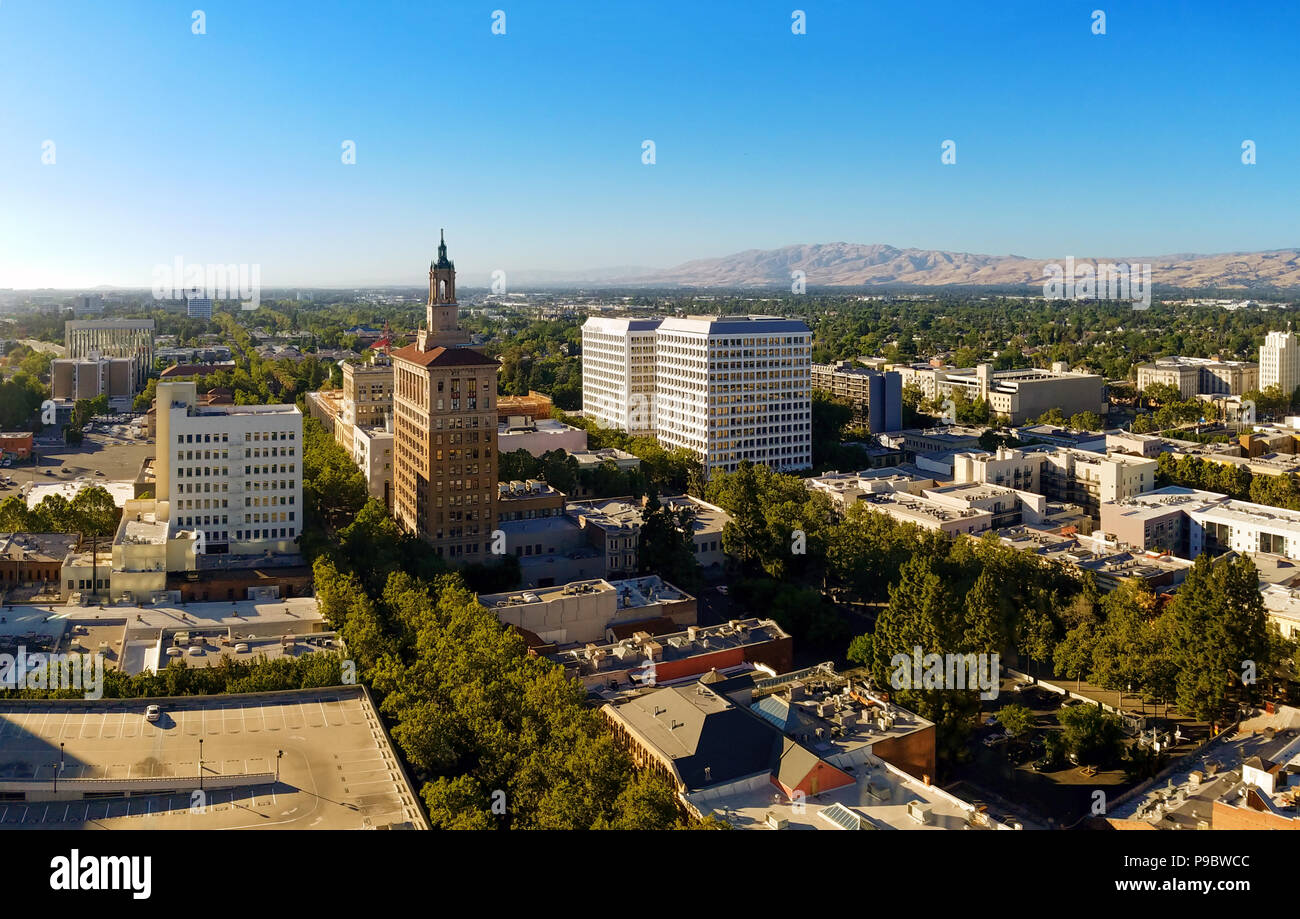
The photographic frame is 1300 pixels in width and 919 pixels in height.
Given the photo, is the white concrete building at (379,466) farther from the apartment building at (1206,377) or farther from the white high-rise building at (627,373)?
the apartment building at (1206,377)

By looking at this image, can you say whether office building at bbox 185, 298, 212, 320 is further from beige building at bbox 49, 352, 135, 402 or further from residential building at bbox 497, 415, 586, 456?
residential building at bbox 497, 415, 586, 456

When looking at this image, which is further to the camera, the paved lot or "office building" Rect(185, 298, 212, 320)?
"office building" Rect(185, 298, 212, 320)

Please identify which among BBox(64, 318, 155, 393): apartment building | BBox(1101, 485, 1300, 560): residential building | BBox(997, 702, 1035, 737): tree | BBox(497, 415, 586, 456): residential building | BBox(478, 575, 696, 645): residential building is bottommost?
BBox(997, 702, 1035, 737): tree

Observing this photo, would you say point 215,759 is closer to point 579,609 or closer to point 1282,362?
point 579,609

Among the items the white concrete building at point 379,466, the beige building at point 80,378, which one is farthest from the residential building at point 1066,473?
the beige building at point 80,378

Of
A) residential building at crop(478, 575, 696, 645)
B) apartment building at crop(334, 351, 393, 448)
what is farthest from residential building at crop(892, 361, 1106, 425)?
residential building at crop(478, 575, 696, 645)

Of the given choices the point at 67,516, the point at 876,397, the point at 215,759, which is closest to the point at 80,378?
the point at 67,516

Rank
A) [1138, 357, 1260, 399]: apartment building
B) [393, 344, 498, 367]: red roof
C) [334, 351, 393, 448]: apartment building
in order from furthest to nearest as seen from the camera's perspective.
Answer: [1138, 357, 1260, 399]: apartment building < [334, 351, 393, 448]: apartment building < [393, 344, 498, 367]: red roof
